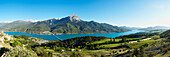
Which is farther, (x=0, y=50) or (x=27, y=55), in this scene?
(x=27, y=55)

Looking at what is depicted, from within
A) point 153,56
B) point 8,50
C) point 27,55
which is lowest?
point 153,56

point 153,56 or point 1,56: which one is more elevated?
point 1,56

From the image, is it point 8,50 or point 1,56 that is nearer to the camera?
point 1,56

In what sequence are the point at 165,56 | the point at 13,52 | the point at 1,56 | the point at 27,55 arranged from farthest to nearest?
the point at 165,56 → the point at 27,55 → the point at 13,52 → the point at 1,56

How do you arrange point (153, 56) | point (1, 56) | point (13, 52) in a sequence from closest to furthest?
1. point (1, 56)
2. point (13, 52)
3. point (153, 56)

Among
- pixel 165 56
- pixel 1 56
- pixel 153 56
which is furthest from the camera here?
pixel 153 56

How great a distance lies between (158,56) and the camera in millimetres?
65625

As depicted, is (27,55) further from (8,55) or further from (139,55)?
(139,55)

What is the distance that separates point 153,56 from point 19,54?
288 ft

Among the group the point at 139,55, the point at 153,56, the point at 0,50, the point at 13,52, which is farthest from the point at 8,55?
the point at 153,56

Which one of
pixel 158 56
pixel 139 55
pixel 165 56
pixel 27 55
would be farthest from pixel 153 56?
pixel 27 55

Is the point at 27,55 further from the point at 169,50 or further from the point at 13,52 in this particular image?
the point at 169,50

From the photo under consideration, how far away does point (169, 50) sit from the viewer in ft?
229

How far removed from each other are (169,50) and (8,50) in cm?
10681
